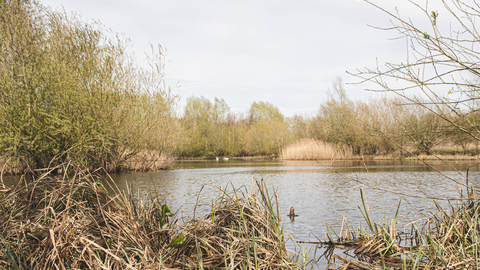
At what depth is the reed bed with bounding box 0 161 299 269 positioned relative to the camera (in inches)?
107

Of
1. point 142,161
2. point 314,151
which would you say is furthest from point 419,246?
point 314,151

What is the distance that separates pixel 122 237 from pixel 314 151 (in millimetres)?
29642

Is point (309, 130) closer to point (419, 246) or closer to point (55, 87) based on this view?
point (55, 87)

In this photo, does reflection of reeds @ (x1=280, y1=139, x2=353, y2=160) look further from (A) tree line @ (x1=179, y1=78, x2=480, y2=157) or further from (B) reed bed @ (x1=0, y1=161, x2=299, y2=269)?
(B) reed bed @ (x1=0, y1=161, x2=299, y2=269)

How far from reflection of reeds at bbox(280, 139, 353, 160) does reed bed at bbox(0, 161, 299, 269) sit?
91.4ft

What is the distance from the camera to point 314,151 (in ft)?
103

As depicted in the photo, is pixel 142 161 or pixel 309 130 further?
pixel 309 130

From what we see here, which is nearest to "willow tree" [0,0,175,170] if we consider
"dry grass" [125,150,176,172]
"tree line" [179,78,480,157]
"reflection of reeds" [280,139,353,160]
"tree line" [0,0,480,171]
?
"tree line" [0,0,480,171]

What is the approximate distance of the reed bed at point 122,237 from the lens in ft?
8.93

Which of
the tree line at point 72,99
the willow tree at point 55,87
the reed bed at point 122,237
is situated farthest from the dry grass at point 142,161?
the reed bed at point 122,237

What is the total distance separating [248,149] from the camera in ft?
156

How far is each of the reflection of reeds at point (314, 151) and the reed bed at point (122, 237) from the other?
27.9 meters

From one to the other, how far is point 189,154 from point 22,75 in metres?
35.0

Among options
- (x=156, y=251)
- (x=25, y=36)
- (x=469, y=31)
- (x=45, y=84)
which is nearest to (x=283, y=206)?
(x=156, y=251)
